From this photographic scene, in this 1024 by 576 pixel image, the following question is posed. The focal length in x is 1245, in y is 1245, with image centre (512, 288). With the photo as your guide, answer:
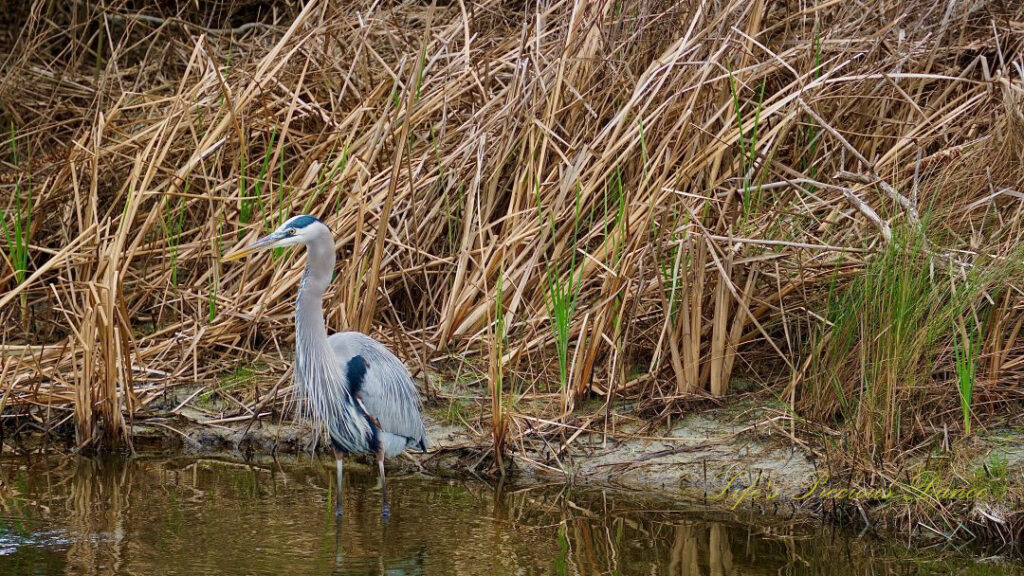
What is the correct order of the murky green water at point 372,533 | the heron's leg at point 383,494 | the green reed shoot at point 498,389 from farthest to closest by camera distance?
the green reed shoot at point 498,389, the heron's leg at point 383,494, the murky green water at point 372,533

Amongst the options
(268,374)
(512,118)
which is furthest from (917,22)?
(268,374)

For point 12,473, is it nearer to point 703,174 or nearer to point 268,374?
point 268,374

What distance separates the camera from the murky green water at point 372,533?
13.3 ft

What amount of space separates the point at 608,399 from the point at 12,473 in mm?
2454

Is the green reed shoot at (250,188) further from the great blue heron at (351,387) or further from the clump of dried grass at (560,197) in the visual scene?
the great blue heron at (351,387)

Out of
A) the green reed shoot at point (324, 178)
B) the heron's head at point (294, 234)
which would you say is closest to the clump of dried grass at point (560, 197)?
the green reed shoot at point (324, 178)

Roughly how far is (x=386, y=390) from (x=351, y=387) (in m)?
0.16

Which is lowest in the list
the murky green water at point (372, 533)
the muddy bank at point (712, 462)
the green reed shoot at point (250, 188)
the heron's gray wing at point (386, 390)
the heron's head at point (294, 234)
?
the murky green water at point (372, 533)

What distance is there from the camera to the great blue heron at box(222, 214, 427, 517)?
16.2 ft

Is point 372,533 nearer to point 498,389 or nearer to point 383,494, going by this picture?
point 383,494

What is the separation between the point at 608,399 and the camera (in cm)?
523

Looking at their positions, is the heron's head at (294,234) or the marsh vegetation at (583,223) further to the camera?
the marsh vegetation at (583,223)

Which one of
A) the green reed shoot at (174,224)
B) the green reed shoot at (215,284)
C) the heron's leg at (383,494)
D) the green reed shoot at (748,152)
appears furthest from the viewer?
the green reed shoot at (174,224)

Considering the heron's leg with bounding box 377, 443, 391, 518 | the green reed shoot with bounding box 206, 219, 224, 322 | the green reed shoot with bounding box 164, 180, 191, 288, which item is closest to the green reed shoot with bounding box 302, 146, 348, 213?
the green reed shoot with bounding box 206, 219, 224, 322
